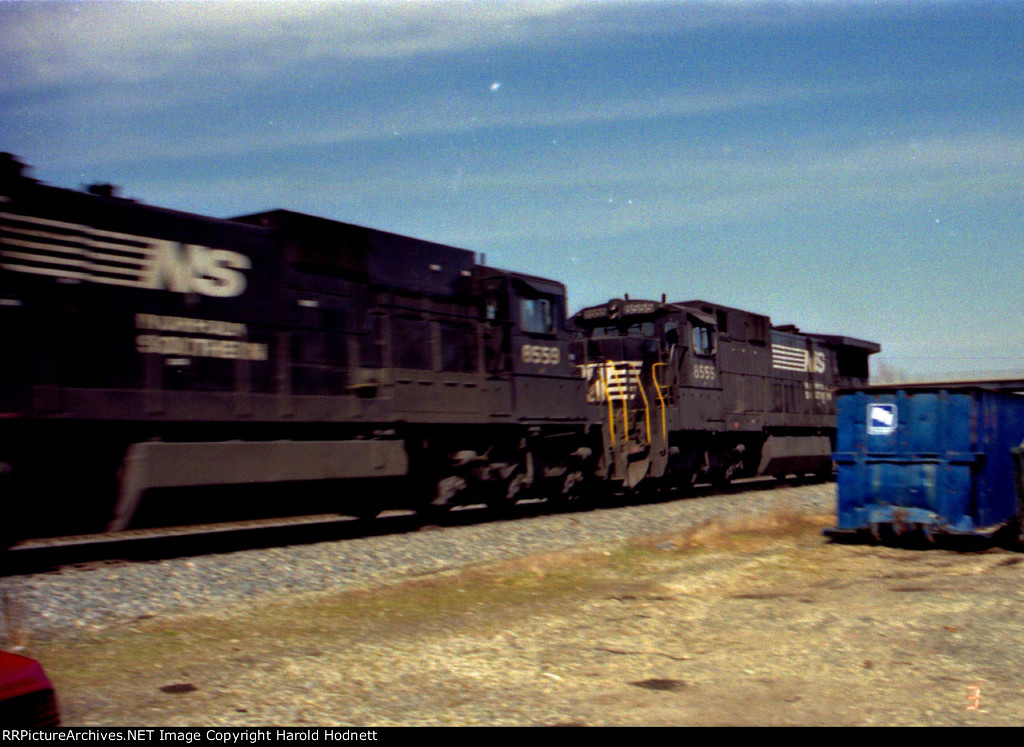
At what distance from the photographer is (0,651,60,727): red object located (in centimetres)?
269

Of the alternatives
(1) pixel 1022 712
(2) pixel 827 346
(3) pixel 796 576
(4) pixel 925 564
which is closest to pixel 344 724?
(1) pixel 1022 712

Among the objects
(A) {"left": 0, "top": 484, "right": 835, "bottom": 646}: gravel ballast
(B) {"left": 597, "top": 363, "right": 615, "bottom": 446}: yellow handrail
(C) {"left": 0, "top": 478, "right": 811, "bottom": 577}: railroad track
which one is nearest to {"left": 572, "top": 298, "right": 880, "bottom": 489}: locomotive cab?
(B) {"left": 597, "top": 363, "right": 615, "bottom": 446}: yellow handrail

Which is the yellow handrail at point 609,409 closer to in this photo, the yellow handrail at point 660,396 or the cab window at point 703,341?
the yellow handrail at point 660,396

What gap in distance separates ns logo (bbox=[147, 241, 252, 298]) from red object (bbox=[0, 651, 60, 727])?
7.45 metres

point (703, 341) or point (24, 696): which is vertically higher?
point (703, 341)

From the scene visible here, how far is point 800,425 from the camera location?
23125 mm

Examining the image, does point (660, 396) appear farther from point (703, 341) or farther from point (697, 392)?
point (703, 341)

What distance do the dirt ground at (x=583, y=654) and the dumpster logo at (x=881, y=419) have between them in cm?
248

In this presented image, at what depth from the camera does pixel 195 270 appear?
10172 millimetres

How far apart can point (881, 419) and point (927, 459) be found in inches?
29.4

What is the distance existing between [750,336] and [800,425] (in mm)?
3337

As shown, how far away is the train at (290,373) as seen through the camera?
9008 mm

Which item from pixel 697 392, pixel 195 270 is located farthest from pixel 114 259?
pixel 697 392

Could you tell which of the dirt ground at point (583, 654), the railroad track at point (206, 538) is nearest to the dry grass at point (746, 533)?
the dirt ground at point (583, 654)
